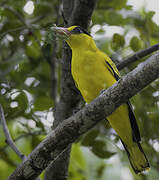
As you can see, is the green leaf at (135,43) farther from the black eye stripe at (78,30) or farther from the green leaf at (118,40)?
the black eye stripe at (78,30)

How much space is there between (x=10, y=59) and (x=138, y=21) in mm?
1516

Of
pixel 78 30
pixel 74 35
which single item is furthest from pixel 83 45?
pixel 78 30

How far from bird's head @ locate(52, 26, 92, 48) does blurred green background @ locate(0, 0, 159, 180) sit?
0.40ft

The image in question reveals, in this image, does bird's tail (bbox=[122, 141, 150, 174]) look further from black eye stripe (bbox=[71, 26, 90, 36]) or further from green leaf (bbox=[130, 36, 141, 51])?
black eye stripe (bbox=[71, 26, 90, 36])

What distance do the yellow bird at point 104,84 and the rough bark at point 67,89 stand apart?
0.07 metres

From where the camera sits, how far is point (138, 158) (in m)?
2.95

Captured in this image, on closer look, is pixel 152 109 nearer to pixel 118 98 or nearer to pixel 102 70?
pixel 102 70

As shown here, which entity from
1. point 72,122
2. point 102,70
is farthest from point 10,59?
point 72,122

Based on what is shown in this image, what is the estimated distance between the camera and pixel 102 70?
2910 millimetres

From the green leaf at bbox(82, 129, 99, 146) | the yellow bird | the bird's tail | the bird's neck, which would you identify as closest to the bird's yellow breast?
the yellow bird

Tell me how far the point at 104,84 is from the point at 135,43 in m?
0.64

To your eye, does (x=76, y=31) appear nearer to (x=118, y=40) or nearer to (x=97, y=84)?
(x=118, y=40)

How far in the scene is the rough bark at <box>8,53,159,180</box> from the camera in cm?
182

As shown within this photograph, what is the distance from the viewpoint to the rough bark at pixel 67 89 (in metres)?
2.67
